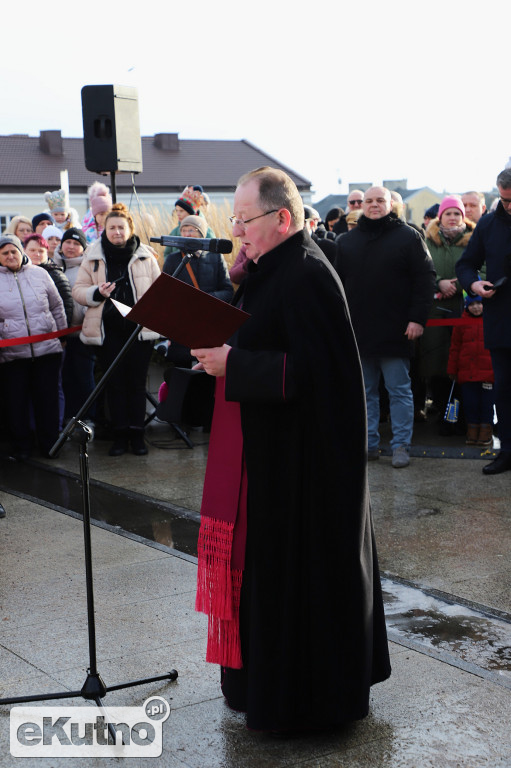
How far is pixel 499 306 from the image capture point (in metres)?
7.52

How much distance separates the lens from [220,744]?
345 cm

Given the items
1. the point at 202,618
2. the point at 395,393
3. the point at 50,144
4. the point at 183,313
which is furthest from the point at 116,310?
the point at 50,144

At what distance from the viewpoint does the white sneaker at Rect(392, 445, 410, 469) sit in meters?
7.86

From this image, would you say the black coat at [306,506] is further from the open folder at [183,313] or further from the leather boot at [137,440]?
the leather boot at [137,440]

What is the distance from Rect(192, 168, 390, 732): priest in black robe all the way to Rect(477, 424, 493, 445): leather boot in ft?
17.9

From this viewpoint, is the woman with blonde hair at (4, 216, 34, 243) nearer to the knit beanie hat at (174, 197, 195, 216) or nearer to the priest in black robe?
the knit beanie hat at (174, 197, 195, 216)

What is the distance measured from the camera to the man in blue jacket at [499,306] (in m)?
7.49

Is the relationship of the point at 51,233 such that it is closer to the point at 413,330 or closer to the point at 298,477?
the point at 413,330

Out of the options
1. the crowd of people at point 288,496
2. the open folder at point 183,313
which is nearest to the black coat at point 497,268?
the crowd of people at point 288,496

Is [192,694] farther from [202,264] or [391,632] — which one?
[202,264]

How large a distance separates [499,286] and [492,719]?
453cm

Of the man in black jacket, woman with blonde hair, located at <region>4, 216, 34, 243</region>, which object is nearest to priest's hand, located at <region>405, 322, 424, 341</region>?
the man in black jacket

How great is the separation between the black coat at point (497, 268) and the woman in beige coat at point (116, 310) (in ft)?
9.46

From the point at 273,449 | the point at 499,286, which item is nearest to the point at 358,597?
the point at 273,449
